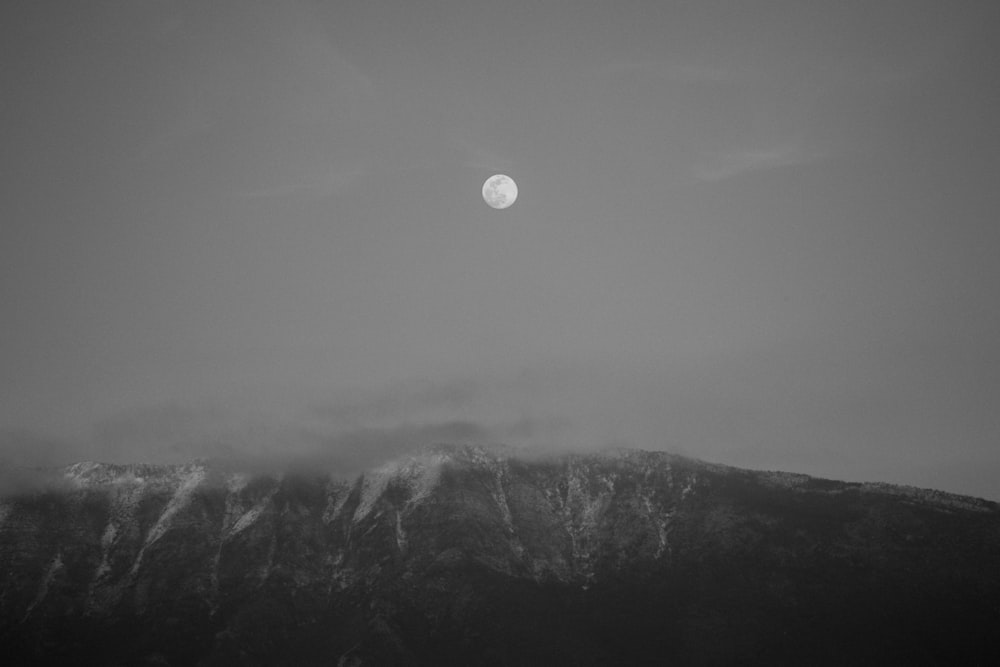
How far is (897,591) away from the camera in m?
199

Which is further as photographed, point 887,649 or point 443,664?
point 443,664

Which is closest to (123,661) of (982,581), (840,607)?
(840,607)

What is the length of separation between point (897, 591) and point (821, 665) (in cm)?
4184

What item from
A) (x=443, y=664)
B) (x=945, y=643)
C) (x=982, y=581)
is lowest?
(x=443, y=664)

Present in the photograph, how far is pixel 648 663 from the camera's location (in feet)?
634

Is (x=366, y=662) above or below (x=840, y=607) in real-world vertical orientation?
below

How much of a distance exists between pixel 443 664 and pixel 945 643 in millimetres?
140577

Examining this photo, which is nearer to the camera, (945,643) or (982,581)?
(945,643)

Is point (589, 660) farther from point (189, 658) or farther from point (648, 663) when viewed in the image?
point (189, 658)

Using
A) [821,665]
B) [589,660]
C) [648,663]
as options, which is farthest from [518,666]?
[821,665]

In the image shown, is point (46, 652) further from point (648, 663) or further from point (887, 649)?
point (887, 649)

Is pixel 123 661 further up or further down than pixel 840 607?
further down

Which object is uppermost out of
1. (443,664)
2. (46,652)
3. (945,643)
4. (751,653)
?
(945,643)

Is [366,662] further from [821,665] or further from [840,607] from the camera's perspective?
[840,607]
